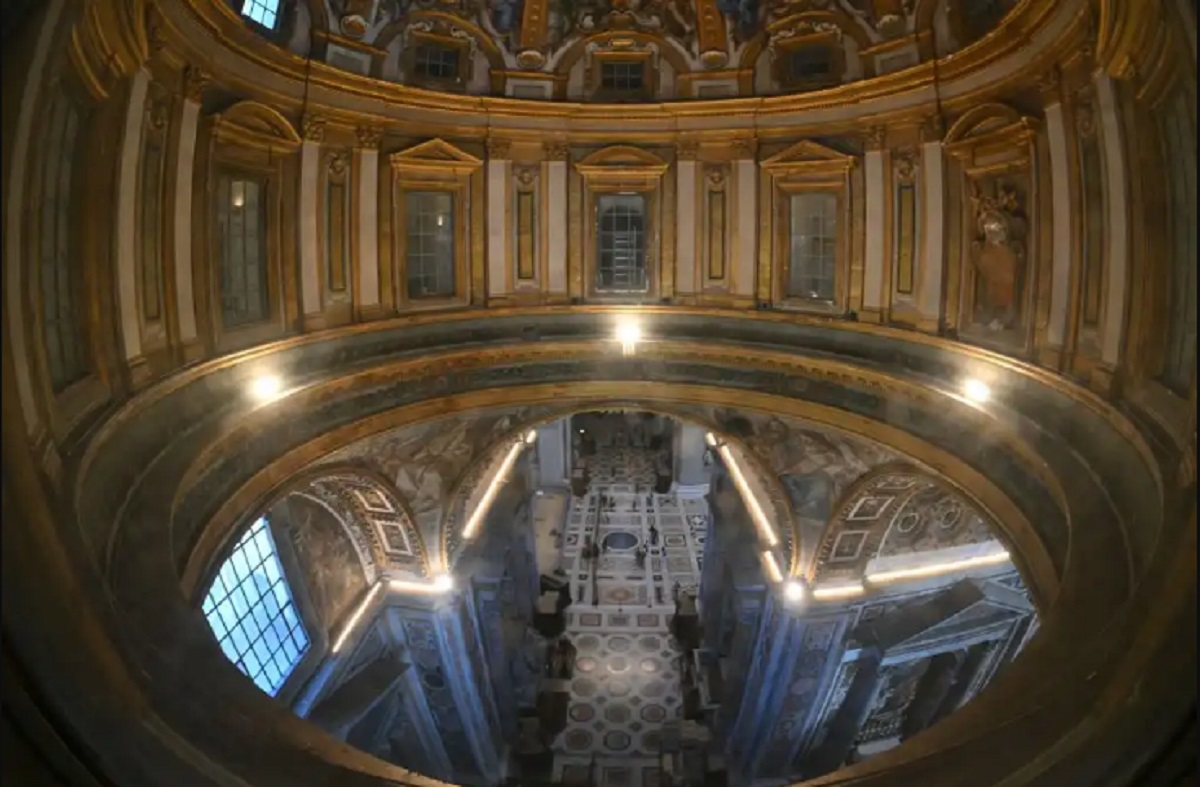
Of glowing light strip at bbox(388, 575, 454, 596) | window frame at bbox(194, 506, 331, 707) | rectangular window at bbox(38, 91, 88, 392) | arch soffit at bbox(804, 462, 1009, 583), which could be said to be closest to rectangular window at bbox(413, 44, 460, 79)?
rectangular window at bbox(38, 91, 88, 392)

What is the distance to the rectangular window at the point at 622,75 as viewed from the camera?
14453 mm

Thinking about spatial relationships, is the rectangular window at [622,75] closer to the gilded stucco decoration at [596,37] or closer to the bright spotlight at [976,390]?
the gilded stucco decoration at [596,37]

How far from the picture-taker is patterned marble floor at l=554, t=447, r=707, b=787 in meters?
18.0

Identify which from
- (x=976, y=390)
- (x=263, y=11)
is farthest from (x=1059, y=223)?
(x=263, y=11)

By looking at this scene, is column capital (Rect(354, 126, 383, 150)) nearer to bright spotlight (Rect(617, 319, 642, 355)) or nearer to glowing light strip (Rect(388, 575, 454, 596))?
bright spotlight (Rect(617, 319, 642, 355))

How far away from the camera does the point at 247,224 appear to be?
36.4 feet

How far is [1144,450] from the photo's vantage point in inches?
264

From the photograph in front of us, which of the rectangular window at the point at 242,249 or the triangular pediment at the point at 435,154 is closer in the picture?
the rectangular window at the point at 242,249

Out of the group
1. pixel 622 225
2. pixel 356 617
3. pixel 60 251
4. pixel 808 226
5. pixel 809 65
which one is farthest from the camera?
pixel 622 225

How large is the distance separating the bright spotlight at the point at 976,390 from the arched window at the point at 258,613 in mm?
9834

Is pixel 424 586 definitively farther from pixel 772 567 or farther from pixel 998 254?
pixel 998 254

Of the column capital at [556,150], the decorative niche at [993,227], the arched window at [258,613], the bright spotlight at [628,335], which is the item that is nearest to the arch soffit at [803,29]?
the decorative niche at [993,227]

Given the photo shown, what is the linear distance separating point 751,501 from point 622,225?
6269 mm

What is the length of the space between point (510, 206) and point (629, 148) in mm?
2373
